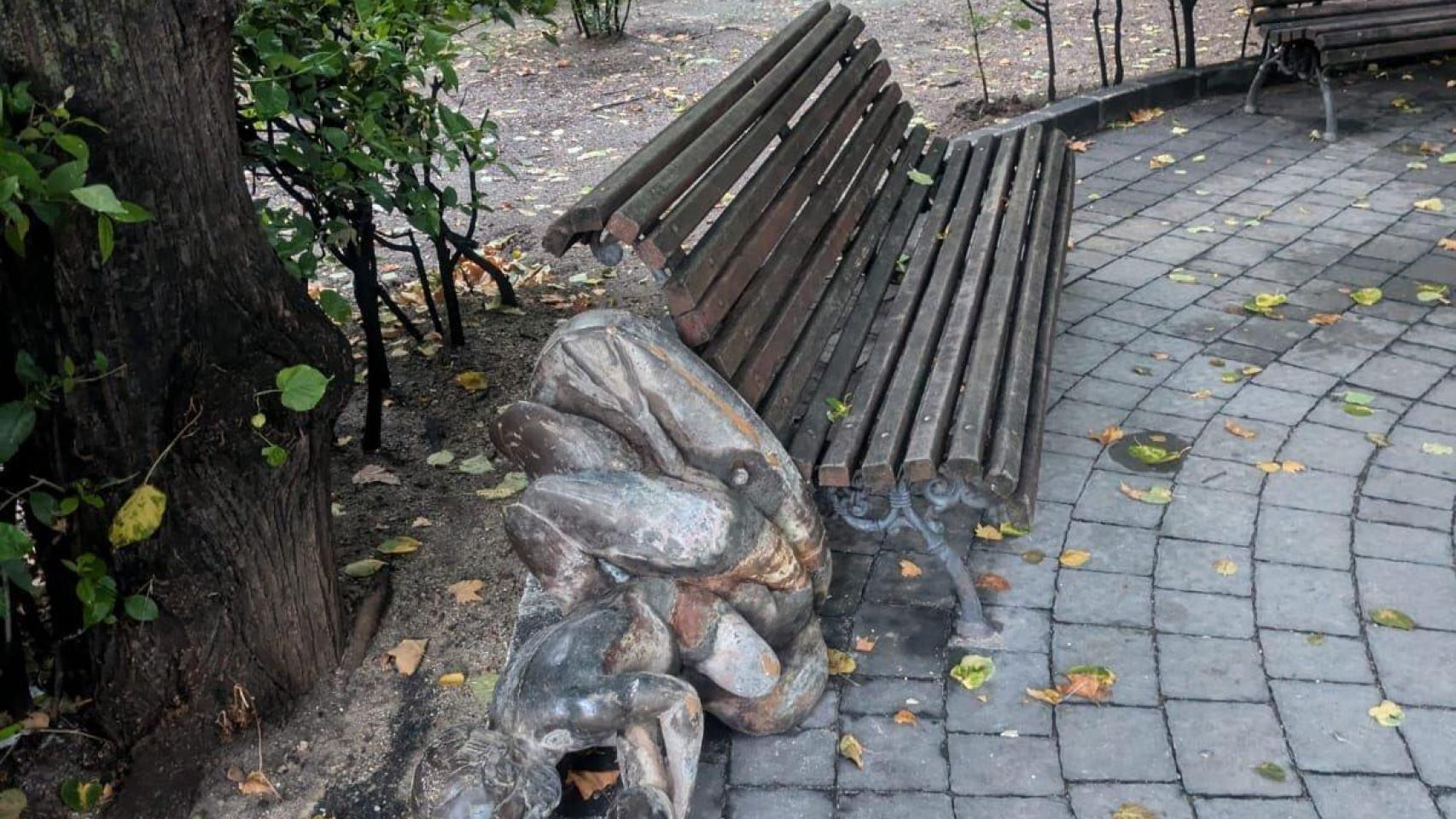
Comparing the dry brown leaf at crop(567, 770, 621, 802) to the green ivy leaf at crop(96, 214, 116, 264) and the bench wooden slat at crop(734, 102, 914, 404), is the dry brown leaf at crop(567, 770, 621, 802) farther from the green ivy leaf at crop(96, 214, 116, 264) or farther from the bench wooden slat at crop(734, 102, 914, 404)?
the green ivy leaf at crop(96, 214, 116, 264)

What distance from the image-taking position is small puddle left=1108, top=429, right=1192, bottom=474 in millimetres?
4348

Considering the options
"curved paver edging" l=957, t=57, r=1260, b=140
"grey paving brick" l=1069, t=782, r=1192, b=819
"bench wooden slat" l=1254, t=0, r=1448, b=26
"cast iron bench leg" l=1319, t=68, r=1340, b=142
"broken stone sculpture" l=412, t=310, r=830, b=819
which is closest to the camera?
"broken stone sculpture" l=412, t=310, r=830, b=819

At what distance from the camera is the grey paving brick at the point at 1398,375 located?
15.3ft

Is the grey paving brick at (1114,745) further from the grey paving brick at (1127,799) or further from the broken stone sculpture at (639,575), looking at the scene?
the broken stone sculpture at (639,575)

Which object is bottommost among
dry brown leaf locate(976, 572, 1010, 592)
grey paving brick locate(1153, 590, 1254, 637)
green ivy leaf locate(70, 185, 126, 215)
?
grey paving brick locate(1153, 590, 1254, 637)

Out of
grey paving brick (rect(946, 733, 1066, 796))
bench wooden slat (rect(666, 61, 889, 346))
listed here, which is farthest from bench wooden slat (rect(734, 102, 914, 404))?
grey paving brick (rect(946, 733, 1066, 796))

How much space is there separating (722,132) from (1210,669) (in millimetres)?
2022

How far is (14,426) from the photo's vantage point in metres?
2.81

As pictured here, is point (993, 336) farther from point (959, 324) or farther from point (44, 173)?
point (44, 173)

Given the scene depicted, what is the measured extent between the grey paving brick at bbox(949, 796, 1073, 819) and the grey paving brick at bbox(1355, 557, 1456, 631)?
1.16 metres

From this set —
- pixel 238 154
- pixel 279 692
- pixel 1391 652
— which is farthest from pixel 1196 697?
pixel 238 154

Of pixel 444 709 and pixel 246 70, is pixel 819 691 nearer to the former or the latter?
pixel 444 709

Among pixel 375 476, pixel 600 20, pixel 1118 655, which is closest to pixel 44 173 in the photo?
pixel 375 476

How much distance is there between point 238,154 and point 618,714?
166 cm
